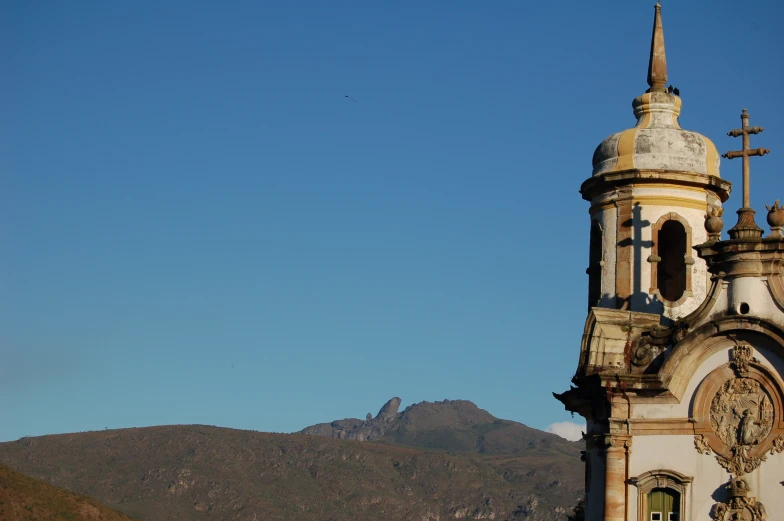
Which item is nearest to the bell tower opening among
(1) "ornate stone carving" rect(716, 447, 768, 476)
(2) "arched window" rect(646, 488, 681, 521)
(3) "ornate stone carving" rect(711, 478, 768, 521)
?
(1) "ornate stone carving" rect(716, 447, 768, 476)

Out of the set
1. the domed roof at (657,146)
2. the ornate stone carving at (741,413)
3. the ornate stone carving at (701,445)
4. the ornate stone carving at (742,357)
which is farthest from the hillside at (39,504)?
the ornate stone carving at (742,357)

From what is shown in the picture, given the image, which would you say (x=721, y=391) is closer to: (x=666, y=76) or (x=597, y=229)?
(x=597, y=229)

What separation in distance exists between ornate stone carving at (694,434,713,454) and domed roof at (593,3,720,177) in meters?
7.04

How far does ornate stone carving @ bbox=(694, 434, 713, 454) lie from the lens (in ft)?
102

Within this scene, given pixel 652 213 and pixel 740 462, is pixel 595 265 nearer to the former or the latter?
pixel 652 213

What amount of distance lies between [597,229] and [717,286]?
5.13m

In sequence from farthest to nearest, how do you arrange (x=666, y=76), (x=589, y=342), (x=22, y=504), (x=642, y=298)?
(x=22, y=504) → (x=666, y=76) → (x=642, y=298) → (x=589, y=342)

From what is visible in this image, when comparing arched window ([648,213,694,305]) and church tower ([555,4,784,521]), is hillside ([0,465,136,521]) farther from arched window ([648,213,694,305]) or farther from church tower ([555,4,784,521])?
church tower ([555,4,784,521])

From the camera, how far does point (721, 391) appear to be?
31.1 m

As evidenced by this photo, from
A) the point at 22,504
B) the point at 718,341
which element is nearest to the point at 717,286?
the point at 718,341

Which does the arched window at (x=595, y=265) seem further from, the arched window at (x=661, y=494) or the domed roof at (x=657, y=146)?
the arched window at (x=661, y=494)

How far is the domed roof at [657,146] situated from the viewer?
115 feet

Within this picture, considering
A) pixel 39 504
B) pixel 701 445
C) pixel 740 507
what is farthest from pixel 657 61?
pixel 39 504

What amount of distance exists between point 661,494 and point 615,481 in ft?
3.28
